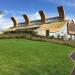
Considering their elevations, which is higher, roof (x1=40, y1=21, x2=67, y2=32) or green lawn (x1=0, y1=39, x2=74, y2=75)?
roof (x1=40, y1=21, x2=67, y2=32)

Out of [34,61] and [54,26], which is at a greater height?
[54,26]

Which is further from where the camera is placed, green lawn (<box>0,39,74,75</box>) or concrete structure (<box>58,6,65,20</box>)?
concrete structure (<box>58,6,65,20</box>)

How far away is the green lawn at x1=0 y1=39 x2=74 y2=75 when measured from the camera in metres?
27.6

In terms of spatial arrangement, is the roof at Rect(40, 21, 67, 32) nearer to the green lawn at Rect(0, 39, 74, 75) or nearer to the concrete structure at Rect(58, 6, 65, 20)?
the concrete structure at Rect(58, 6, 65, 20)

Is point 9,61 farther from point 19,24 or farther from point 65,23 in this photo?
point 19,24

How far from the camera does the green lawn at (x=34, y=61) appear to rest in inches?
1087

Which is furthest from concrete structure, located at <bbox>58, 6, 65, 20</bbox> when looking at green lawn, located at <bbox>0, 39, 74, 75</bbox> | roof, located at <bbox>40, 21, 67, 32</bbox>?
green lawn, located at <bbox>0, 39, 74, 75</bbox>

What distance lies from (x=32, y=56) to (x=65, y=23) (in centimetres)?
4530

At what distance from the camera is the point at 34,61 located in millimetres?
31734

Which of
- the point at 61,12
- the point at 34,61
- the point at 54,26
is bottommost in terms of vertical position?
the point at 34,61

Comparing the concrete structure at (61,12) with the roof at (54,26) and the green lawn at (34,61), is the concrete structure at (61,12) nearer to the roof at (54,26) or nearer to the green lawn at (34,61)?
the roof at (54,26)

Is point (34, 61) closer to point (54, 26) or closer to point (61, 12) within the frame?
point (54, 26)

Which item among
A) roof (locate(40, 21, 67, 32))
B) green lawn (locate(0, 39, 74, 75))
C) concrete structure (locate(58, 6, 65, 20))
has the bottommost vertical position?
green lawn (locate(0, 39, 74, 75))

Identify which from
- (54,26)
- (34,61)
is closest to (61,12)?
(54,26)
